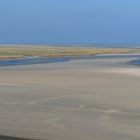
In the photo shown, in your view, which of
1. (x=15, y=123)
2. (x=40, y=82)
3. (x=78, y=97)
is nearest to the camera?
(x=15, y=123)

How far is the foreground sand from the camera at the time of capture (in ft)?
34.7

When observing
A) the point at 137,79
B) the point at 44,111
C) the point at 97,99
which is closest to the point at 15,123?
the point at 44,111

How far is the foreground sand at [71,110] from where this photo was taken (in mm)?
10562

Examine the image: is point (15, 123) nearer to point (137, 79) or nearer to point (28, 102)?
point (28, 102)

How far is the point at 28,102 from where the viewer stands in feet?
51.1

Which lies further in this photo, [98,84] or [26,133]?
[98,84]

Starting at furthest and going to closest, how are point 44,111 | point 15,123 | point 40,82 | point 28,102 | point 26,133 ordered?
point 40,82, point 28,102, point 44,111, point 15,123, point 26,133

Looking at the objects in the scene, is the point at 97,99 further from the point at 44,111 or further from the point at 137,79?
the point at 137,79

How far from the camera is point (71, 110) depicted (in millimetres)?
13914

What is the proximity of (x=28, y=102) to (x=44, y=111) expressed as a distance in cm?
197

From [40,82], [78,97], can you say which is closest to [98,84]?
[40,82]

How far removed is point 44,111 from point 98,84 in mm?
8159

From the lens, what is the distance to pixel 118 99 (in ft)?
53.3

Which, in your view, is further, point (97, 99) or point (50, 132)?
point (97, 99)
